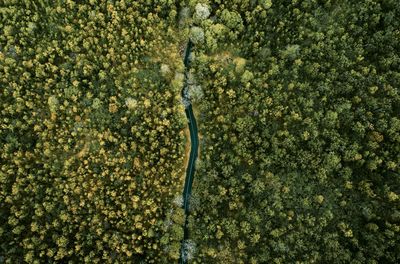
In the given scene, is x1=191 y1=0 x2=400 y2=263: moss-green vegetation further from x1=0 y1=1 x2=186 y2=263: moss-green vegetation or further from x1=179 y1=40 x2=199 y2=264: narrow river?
x1=0 y1=1 x2=186 y2=263: moss-green vegetation

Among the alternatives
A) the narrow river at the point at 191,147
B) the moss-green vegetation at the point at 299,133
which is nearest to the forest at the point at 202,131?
the moss-green vegetation at the point at 299,133

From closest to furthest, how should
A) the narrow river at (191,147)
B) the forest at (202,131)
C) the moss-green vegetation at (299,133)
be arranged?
the moss-green vegetation at (299,133) → the forest at (202,131) → the narrow river at (191,147)

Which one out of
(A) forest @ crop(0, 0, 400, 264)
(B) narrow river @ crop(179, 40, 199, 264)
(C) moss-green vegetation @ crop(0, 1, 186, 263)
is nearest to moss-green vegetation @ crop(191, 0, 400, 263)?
(A) forest @ crop(0, 0, 400, 264)

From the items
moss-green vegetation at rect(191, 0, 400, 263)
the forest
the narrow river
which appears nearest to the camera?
moss-green vegetation at rect(191, 0, 400, 263)

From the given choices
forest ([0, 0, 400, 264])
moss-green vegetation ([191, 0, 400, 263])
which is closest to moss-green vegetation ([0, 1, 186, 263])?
forest ([0, 0, 400, 264])

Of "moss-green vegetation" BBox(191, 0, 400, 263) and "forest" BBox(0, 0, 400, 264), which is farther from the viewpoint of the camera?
"forest" BBox(0, 0, 400, 264)

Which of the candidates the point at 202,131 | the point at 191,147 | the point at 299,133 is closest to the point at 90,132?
the point at 191,147

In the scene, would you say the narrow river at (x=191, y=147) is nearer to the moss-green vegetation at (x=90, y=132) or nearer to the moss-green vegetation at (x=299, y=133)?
the moss-green vegetation at (x=90, y=132)

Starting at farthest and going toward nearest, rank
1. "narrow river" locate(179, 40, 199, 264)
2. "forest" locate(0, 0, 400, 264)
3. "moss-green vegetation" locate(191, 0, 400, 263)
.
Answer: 1. "narrow river" locate(179, 40, 199, 264)
2. "forest" locate(0, 0, 400, 264)
3. "moss-green vegetation" locate(191, 0, 400, 263)

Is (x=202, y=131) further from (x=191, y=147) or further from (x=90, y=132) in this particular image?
(x=90, y=132)
